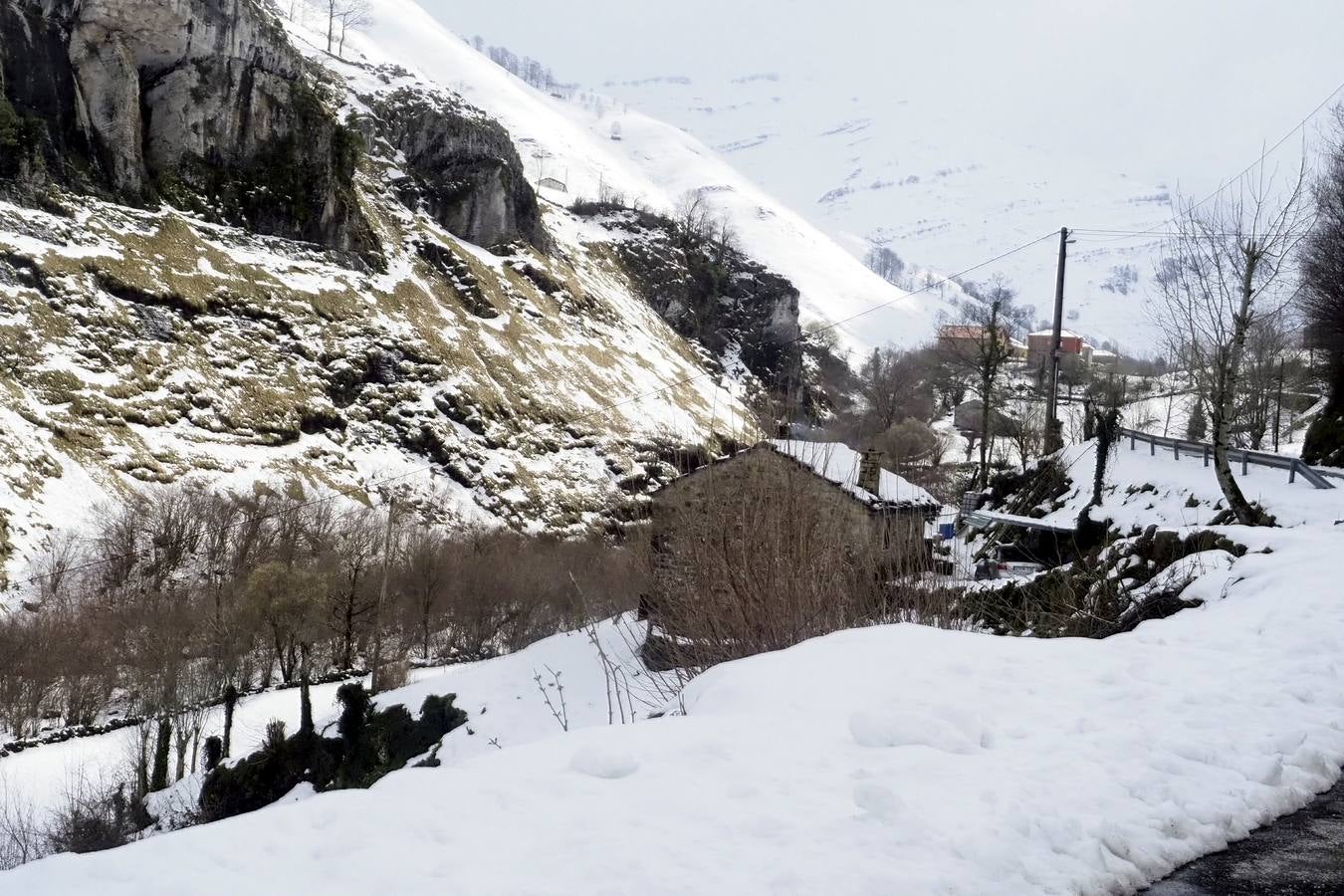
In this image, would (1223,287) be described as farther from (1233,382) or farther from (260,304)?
(260,304)

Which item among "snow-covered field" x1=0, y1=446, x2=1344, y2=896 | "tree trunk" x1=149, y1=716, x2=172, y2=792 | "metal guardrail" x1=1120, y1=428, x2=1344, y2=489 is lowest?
"tree trunk" x1=149, y1=716, x2=172, y2=792

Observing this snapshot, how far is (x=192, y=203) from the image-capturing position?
59.2 m

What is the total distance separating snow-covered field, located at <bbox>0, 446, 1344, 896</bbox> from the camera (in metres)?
3.28

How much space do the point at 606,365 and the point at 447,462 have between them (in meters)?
25.7

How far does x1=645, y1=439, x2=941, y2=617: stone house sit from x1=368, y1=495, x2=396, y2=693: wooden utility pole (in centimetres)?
2606

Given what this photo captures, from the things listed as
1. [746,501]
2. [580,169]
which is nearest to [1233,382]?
[746,501]

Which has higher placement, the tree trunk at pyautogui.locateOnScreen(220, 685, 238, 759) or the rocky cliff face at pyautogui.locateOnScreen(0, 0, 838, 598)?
the rocky cliff face at pyautogui.locateOnScreen(0, 0, 838, 598)

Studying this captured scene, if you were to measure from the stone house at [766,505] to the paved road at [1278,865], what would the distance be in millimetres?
3698

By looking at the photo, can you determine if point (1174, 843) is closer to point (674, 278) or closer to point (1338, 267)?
point (1338, 267)

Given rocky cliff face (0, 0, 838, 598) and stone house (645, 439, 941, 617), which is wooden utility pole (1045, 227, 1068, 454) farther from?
stone house (645, 439, 941, 617)

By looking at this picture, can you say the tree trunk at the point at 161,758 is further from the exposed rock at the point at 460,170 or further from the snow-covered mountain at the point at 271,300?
the exposed rock at the point at 460,170

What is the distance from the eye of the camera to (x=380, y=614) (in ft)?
130

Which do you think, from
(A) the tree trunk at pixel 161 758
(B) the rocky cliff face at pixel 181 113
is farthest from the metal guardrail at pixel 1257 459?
(B) the rocky cliff face at pixel 181 113

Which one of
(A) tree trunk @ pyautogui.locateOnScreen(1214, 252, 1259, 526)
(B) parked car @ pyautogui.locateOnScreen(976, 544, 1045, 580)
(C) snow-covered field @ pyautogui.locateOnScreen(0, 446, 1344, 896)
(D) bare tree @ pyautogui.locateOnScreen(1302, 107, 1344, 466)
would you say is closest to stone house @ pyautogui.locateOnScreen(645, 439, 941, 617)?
(C) snow-covered field @ pyautogui.locateOnScreen(0, 446, 1344, 896)
